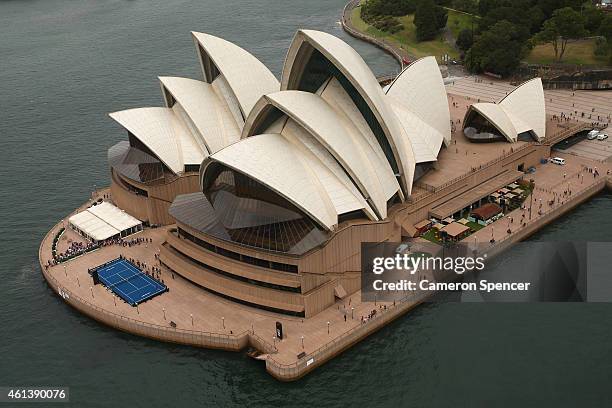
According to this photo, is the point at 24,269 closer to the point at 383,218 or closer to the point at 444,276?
the point at 383,218

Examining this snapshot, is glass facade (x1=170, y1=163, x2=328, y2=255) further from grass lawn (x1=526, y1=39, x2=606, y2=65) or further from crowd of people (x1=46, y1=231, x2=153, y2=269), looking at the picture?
grass lawn (x1=526, y1=39, x2=606, y2=65)

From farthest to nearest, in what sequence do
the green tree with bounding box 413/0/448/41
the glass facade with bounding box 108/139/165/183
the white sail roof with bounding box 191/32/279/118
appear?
the green tree with bounding box 413/0/448/41, the white sail roof with bounding box 191/32/279/118, the glass facade with bounding box 108/139/165/183

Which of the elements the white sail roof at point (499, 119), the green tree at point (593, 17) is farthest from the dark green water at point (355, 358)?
the green tree at point (593, 17)

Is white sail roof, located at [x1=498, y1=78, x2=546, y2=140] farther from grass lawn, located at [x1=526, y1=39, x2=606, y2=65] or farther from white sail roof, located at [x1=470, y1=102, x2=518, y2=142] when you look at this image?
grass lawn, located at [x1=526, y1=39, x2=606, y2=65]

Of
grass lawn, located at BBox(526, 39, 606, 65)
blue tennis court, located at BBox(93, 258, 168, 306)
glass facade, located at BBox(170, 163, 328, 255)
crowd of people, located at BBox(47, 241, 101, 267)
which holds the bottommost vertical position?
blue tennis court, located at BBox(93, 258, 168, 306)

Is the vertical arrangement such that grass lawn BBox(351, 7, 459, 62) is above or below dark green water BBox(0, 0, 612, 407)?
above

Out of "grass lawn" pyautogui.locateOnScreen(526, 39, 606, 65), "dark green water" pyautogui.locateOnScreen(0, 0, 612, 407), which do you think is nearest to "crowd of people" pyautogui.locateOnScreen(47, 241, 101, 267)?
"dark green water" pyautogui.locateOnScreen(0, 0, 612, 407)

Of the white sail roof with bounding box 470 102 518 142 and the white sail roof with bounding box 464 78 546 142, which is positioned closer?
the white sail roof with bounding box 470 102 518 142

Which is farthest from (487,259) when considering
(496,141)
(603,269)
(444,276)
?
(496,141)

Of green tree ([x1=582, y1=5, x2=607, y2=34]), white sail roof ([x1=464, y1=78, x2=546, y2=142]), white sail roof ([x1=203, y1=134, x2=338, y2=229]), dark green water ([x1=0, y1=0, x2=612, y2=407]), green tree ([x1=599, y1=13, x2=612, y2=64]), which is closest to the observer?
dark green water ([x1=0, y1=0, x2=612, y2=407])
